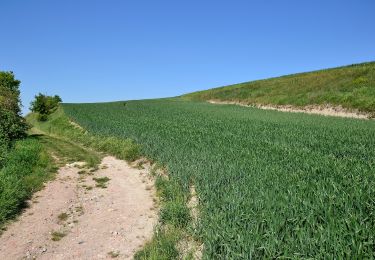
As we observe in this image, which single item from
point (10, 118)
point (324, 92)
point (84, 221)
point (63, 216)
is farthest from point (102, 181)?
point (324, 92)

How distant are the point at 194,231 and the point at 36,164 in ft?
38.3

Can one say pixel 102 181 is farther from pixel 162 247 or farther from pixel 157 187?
pixel 162 247

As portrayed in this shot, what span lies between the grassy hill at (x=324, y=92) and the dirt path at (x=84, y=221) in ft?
116

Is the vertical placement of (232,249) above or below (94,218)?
above

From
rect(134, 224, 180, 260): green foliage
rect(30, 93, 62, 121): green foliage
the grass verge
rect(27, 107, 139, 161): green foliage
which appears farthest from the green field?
rect(30, 93, 62, 121): green foliage

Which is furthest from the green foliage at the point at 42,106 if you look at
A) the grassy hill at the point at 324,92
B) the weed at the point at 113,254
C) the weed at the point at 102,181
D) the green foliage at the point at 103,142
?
the weed at the point at 113,254

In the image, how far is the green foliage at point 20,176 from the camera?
12.1 meters

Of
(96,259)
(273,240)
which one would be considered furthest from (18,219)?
(273,240)

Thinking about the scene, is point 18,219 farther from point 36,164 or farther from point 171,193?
point 36,164

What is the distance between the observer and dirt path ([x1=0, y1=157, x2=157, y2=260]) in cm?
968

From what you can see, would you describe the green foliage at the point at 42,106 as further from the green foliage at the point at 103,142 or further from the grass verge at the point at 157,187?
the grass verge at the point at 157,187

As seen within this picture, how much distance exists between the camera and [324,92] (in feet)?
174

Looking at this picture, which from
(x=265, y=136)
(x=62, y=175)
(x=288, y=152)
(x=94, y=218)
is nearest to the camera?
(x=94, y=218)

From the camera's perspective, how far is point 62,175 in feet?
56.4
